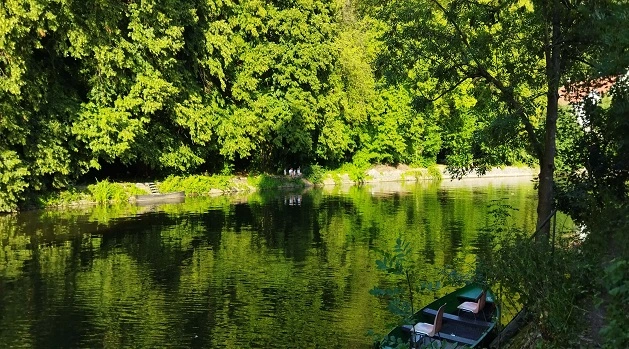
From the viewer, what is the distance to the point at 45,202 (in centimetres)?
3312

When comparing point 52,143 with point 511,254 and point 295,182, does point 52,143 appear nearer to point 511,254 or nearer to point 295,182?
point 295,182

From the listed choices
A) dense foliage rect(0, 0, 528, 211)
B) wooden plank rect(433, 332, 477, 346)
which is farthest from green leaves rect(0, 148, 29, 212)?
wooden plank rect(433, 332, 477, 346)

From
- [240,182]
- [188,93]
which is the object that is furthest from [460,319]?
[240,182]

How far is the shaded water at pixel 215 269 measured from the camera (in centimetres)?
1421

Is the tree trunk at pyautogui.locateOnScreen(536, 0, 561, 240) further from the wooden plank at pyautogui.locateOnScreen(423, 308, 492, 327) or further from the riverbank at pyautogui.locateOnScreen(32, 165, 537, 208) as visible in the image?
the riverbank at pyautogui.locateOnScreen(32, 165, 537, 208)

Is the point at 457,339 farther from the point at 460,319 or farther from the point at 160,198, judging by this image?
the point at 160,198

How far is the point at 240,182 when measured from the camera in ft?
146

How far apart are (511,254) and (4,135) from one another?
26949 millimetres

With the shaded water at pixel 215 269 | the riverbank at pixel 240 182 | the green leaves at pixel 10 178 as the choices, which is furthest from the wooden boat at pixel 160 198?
the green leaves at pixel 10 178

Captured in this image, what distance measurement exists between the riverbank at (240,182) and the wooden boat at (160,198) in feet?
1.09

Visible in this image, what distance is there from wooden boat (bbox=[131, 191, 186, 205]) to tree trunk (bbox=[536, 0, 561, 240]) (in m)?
26.6

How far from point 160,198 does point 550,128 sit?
28.2 m

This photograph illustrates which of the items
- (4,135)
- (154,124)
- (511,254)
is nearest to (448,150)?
(154,124)

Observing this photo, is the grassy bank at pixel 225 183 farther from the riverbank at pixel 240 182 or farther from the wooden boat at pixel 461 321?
the wooden boat at pixel 461 321
